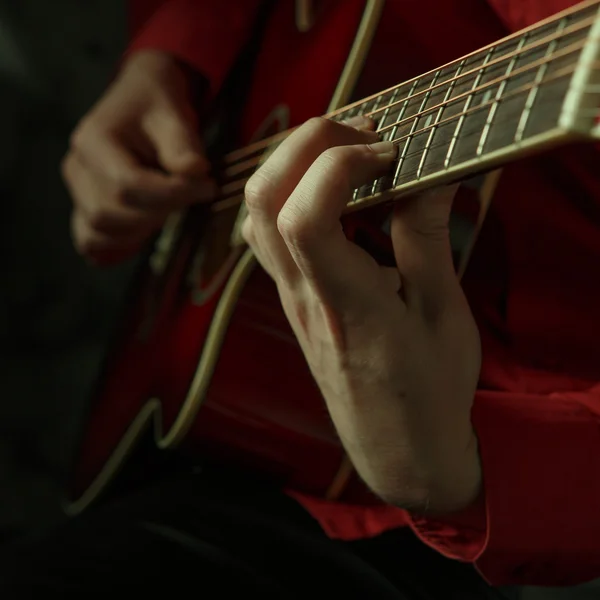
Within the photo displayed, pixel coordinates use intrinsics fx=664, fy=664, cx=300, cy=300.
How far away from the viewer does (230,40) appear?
0.88 metres

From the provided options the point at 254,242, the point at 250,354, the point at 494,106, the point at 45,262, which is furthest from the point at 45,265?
the point at 494,106

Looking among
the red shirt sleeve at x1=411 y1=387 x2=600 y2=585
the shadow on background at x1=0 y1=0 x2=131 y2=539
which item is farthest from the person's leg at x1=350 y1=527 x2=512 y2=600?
the shadow on background at x1=0 y1=0 x2=131 y2=539

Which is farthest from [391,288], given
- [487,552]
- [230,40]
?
[230,40]

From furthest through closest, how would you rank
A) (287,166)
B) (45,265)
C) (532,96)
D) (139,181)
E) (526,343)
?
(45,265), (139,181), (526,343), (287,166), (532,96)

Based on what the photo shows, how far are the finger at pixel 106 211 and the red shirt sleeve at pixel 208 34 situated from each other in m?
0.20

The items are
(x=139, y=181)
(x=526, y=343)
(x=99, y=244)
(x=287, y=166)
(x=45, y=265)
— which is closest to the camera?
(x=287, y=166)

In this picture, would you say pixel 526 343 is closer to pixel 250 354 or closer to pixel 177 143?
pixel 250 354

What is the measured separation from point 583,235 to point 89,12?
1.03 m

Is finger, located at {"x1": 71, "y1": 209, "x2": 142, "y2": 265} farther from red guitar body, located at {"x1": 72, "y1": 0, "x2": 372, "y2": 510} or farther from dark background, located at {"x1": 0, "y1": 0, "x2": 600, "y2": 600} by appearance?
dark background, located at {"x1": 0, "y1": 0, "x2": 600, "y2": 600}

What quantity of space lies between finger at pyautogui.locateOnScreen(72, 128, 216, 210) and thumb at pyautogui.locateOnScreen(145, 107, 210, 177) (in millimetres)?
14

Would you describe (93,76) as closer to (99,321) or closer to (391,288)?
(99,321)

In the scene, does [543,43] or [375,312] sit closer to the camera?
[543,43]

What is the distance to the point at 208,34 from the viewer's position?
885 millimetres

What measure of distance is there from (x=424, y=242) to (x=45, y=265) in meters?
1.01
